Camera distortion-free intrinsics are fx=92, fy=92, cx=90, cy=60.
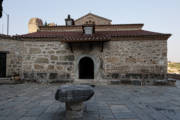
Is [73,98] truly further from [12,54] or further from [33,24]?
[33,24]

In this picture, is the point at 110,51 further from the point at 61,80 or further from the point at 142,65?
the point at 61,80

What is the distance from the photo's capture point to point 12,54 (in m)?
7.51

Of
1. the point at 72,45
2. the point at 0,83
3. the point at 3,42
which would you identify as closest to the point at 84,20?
the point at 72,45

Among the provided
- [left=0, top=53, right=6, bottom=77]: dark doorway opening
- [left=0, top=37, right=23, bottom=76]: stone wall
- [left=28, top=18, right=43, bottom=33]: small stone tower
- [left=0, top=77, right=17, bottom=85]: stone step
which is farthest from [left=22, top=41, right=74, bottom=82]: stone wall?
[left=28, top=18, right=43, bottom=33]: small stone tower

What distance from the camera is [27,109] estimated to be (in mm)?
2877

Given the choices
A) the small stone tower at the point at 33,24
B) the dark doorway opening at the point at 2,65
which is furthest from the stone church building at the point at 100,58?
the small stone tower at the point at 33,24

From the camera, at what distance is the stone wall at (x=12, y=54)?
730cm

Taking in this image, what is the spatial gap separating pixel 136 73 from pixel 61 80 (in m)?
5.30

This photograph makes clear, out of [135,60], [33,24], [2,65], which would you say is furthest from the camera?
→ [33,24]

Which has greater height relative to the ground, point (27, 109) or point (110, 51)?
point (110, 51)

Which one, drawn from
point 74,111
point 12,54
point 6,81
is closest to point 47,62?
point 6,81

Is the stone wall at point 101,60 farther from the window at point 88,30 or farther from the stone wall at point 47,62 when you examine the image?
the window at point 88,30

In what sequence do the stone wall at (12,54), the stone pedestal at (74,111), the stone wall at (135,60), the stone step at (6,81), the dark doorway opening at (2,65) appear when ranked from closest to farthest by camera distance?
1. the stone pedestal at (74,111)
2. the stone wall at (135,60)
3. the stone step at (6,81)
4. the dark doorway opening at (2,65)
5. the stone wall at (12,54)

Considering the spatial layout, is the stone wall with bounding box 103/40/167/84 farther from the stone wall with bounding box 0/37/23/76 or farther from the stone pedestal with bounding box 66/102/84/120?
the stone wall with bounding box 0/37/23/76
